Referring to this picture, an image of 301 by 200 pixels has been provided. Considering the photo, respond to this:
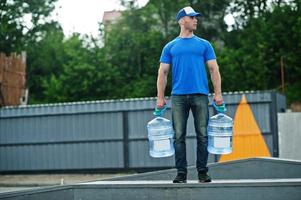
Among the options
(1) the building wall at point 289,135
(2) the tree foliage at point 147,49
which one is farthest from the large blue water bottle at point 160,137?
(2) the tree foliage at point 147,49

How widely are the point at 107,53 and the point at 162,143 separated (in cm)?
3703

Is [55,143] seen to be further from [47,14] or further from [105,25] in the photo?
[47,14]

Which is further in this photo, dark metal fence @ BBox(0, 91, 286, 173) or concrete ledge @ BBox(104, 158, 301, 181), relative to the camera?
dark metal fence @ BBox(0, 91, 286, 173)

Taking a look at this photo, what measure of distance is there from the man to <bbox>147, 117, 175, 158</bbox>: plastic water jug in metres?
0.19

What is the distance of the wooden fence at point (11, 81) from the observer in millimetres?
26581

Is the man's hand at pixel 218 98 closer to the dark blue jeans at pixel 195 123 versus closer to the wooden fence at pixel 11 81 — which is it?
the dark blue jeans at pixel 195 123

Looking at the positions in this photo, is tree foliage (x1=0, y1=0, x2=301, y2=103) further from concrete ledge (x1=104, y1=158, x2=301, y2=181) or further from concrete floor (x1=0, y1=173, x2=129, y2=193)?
concrete ledge (x1=104, y1=158, x2=301, y2=181)

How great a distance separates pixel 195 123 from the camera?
6.43 m

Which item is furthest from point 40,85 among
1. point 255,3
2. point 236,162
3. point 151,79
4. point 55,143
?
point 236,162

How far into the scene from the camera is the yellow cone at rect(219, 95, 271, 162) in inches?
839

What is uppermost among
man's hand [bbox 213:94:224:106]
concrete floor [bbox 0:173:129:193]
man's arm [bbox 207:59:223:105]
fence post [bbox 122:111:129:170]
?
man's arm [bbox 207:59:223:105]

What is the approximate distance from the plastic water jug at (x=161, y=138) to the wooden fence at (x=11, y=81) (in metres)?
20.3

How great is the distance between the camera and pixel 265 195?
212 inches

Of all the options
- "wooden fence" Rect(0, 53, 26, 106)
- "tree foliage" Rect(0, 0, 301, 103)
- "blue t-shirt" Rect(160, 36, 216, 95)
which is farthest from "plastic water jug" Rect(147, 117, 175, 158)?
"tree foliage" Rect(0, 0, 301, 103)
